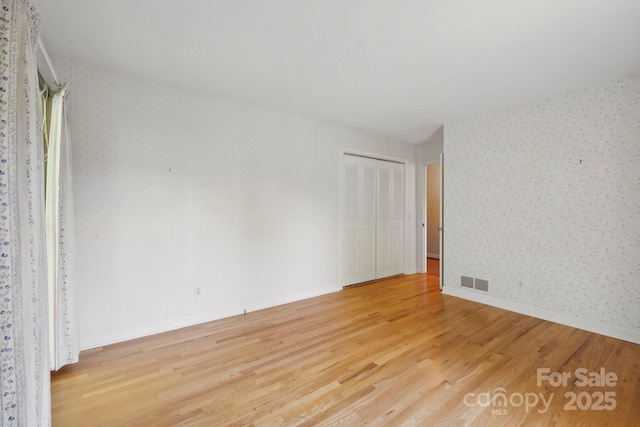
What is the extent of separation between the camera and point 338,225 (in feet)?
15.0

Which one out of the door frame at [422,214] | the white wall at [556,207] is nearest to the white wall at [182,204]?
the white wall at [556,207]

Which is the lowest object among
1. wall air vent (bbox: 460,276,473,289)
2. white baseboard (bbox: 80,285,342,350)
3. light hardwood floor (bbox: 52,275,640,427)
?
light hardwood floor (bbox: 52,275,640,427)

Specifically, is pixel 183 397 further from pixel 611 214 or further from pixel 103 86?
pixel 611 214

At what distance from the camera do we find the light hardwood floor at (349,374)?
1.79 m

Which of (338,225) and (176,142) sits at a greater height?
(176,142)

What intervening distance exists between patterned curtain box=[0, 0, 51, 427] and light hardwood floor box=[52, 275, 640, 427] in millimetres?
714

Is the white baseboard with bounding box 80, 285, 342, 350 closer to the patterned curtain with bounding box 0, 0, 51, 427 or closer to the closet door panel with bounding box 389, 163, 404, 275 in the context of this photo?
the patterned curtain with bounding box 0, 0, 51, 427

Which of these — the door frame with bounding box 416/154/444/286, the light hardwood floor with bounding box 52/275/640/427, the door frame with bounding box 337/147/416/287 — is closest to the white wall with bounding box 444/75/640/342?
the light hardwood floor with bounding box 52/275/640/427

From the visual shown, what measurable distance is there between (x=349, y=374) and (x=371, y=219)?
3.15 m

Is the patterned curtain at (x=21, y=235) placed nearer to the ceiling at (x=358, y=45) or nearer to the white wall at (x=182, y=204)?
the ceiling at (x=358, y=45)

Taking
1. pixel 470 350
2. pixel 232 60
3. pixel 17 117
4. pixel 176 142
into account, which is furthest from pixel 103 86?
pixel 470 350

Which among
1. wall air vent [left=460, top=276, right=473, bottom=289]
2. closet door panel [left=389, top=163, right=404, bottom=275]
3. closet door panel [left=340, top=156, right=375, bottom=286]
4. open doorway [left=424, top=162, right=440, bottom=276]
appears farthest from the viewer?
open doorway [left=424, top=162, right=440, bottom=276]

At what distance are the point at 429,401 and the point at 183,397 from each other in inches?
67.2

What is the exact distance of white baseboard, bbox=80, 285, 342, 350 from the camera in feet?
8.73
